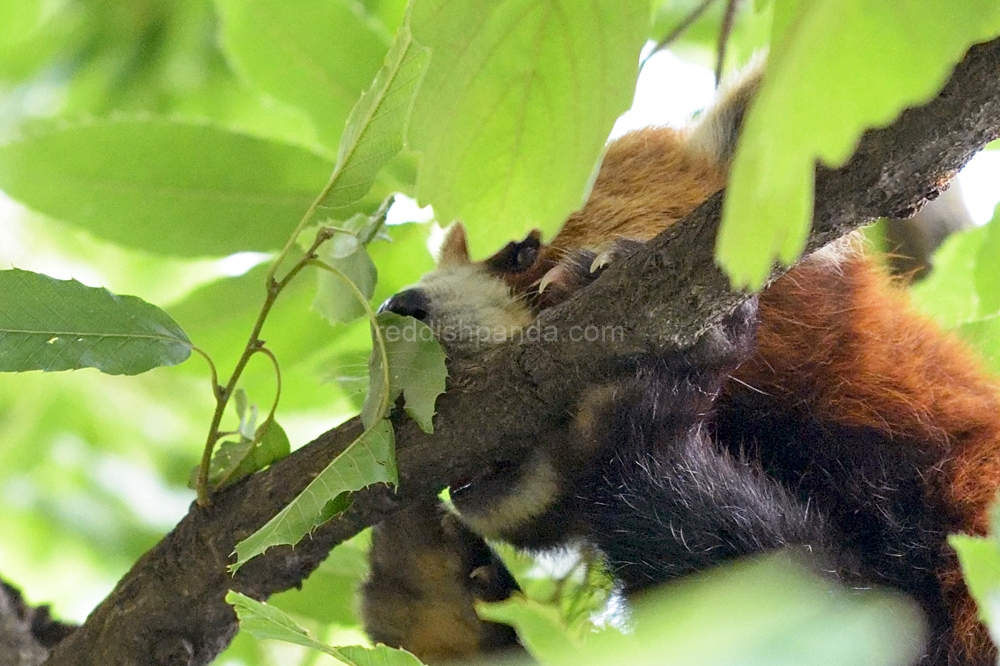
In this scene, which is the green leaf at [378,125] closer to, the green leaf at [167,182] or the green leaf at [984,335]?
the green leaf at [167,182]

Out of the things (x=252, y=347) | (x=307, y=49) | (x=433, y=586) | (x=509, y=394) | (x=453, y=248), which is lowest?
(x=433, y=586)

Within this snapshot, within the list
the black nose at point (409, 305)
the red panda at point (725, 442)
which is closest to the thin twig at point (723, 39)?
the red panda at point (725, 442)

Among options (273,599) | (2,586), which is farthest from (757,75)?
(2,586)

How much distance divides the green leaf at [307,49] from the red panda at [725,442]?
0.33 m

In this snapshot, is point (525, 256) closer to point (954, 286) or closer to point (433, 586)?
point (433, 586)

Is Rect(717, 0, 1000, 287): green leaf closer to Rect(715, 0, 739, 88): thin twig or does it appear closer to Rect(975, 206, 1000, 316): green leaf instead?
Rect(975, 206, 1000, 316): green leaf

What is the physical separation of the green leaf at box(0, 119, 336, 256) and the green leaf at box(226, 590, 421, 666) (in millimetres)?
802

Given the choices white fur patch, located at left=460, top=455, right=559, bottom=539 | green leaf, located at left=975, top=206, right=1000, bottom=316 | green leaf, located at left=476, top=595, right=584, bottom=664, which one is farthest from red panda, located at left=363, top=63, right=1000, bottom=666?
green leaf, located at left=476, top=595, right=584, bottom=664

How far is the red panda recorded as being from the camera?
1.18 metres

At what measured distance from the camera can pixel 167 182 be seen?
5.08 feet

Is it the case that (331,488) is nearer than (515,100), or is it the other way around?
(515,100)

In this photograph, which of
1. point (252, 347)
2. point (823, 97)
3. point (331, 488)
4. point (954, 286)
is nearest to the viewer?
point (823, 97)

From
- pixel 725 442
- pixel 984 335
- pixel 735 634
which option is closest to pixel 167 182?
pixel 725 442

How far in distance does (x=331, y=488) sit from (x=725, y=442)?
0.62 metres
